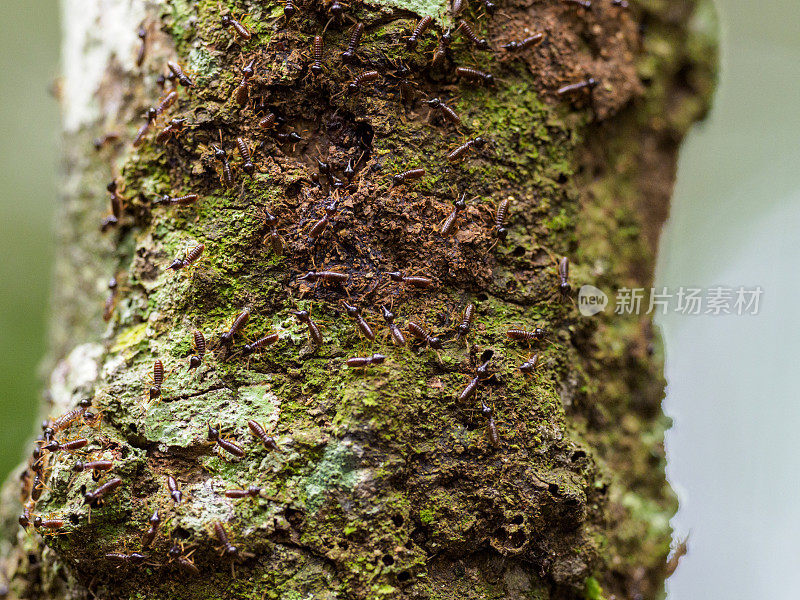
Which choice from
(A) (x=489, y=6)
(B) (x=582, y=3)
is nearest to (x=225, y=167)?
(A) (x=489, y=6)

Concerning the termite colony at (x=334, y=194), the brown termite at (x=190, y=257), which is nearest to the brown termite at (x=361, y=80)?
the termite colony at (x=334, y=194)

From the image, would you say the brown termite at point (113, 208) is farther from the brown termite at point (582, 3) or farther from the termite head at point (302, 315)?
the brown termite at point (582, 3)

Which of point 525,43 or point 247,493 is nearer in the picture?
point 247,493

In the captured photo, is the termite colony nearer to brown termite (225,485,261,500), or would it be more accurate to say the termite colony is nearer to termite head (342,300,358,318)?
termite head (342,300,358,318)

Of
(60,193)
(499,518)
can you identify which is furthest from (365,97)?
(60,193)

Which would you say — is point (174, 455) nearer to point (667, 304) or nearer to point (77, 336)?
point (77, 336)

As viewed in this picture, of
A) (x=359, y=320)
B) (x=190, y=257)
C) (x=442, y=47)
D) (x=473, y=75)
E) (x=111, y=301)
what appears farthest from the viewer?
(x=111, y=301)

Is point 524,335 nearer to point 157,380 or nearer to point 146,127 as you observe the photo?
point 157,380
